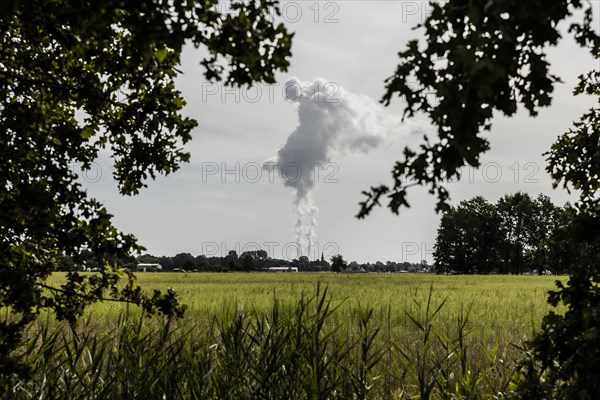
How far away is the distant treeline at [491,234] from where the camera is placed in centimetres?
9600

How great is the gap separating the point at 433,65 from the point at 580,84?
2.80 m

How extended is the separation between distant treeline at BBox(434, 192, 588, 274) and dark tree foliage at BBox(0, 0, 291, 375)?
94431mm

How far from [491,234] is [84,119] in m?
97.8

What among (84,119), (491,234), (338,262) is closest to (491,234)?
(491,234)

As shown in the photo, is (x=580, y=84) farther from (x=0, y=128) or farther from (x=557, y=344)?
(x=0, y=128)

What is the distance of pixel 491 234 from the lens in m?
96.8

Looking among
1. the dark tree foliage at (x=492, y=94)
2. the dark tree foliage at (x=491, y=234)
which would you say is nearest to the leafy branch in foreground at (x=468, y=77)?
the dark tree foliage at (x=492, y=94)

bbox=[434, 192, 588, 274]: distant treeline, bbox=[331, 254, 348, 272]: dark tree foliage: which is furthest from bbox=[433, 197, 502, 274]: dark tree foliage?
bbox=[331, 254, 348, 272]: dark tree foliage

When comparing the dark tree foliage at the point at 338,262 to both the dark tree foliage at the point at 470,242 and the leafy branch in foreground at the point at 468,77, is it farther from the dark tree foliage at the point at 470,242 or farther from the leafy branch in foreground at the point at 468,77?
the leafy branch in foreground at the point at 468,77

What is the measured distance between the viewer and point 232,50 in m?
3.01

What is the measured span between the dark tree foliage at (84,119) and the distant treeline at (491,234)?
94431 mm

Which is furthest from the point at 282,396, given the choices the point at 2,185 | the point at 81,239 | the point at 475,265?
the point at 475,265

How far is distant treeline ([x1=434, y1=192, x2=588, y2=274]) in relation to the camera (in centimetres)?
9600

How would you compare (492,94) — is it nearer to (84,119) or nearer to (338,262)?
(84,119)
